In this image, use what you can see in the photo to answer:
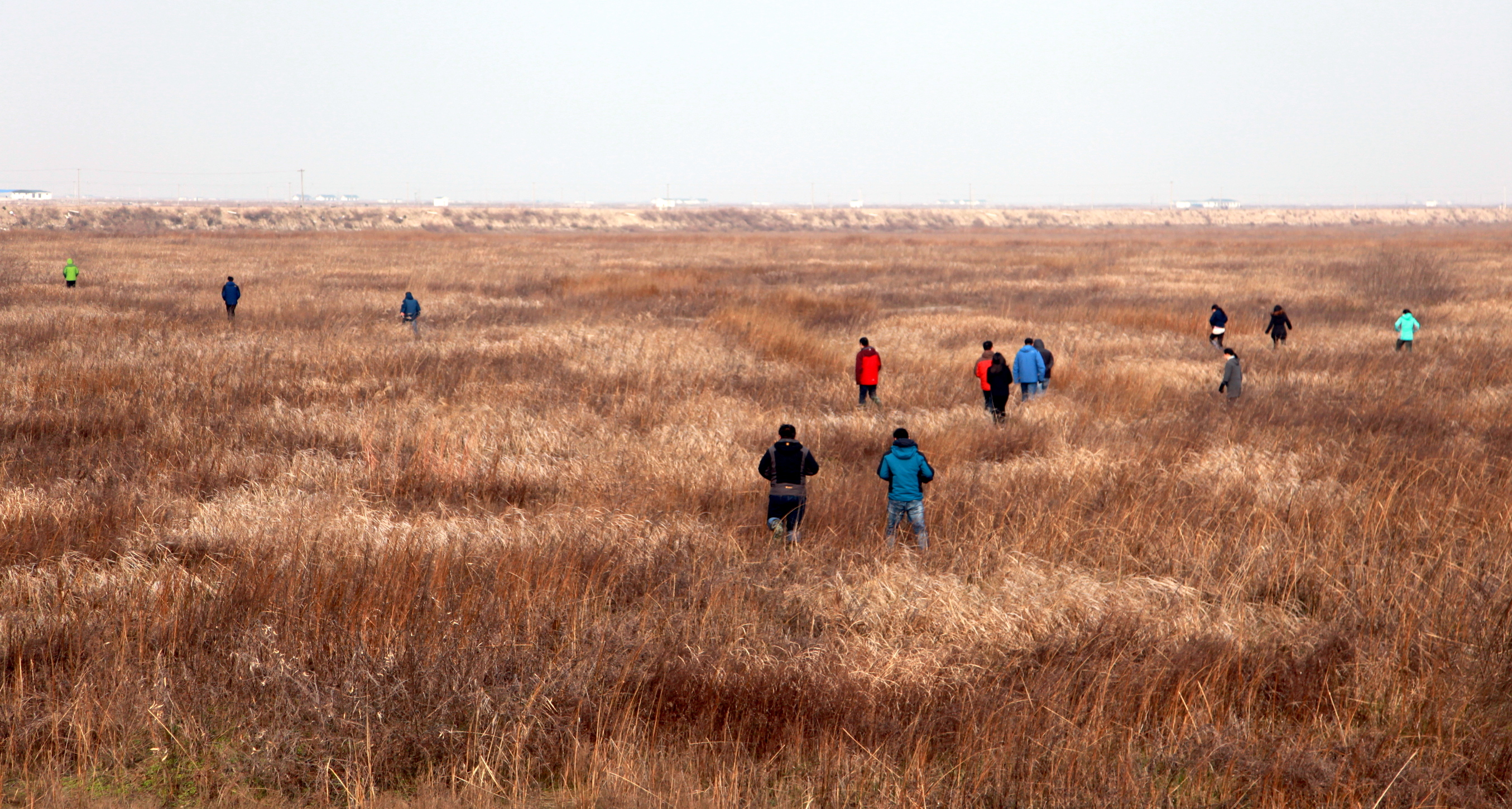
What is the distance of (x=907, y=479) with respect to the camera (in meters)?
8.55

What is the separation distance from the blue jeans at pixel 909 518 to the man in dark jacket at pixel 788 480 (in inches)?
31.9

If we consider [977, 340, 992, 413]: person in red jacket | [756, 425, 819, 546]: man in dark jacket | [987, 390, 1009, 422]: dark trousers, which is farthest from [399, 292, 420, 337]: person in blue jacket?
[756, 425, 819, 546]: man in dark jacket

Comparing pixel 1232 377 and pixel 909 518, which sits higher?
pixel 1232 377

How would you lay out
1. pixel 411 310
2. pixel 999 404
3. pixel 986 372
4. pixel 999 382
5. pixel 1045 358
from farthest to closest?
pixel 411 310
pixel 1045 358
pixel 999 404
pixel 986 372
pixel 999 382

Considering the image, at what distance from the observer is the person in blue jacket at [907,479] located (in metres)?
8.52

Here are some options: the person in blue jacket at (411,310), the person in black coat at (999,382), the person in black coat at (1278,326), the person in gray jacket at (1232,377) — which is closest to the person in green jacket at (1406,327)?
the person in black coat at (1278,326)

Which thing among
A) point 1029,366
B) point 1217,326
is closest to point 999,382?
point 1029,366

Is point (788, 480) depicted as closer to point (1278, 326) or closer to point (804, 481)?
point (804, 481)

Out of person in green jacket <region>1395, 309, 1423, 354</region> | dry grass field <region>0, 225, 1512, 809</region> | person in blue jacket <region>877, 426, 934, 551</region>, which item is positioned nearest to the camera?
dry grass field <region>0, 225, 1512, 809</region>

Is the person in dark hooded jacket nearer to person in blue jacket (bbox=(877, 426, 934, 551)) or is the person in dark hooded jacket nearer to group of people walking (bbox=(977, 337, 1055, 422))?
group of people walking (bbox=(977, 337, 1055, 422))

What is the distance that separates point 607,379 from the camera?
675 inches

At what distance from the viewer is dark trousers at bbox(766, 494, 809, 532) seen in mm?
8625

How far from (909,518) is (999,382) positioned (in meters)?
5.92

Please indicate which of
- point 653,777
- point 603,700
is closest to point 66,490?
point 603,700
